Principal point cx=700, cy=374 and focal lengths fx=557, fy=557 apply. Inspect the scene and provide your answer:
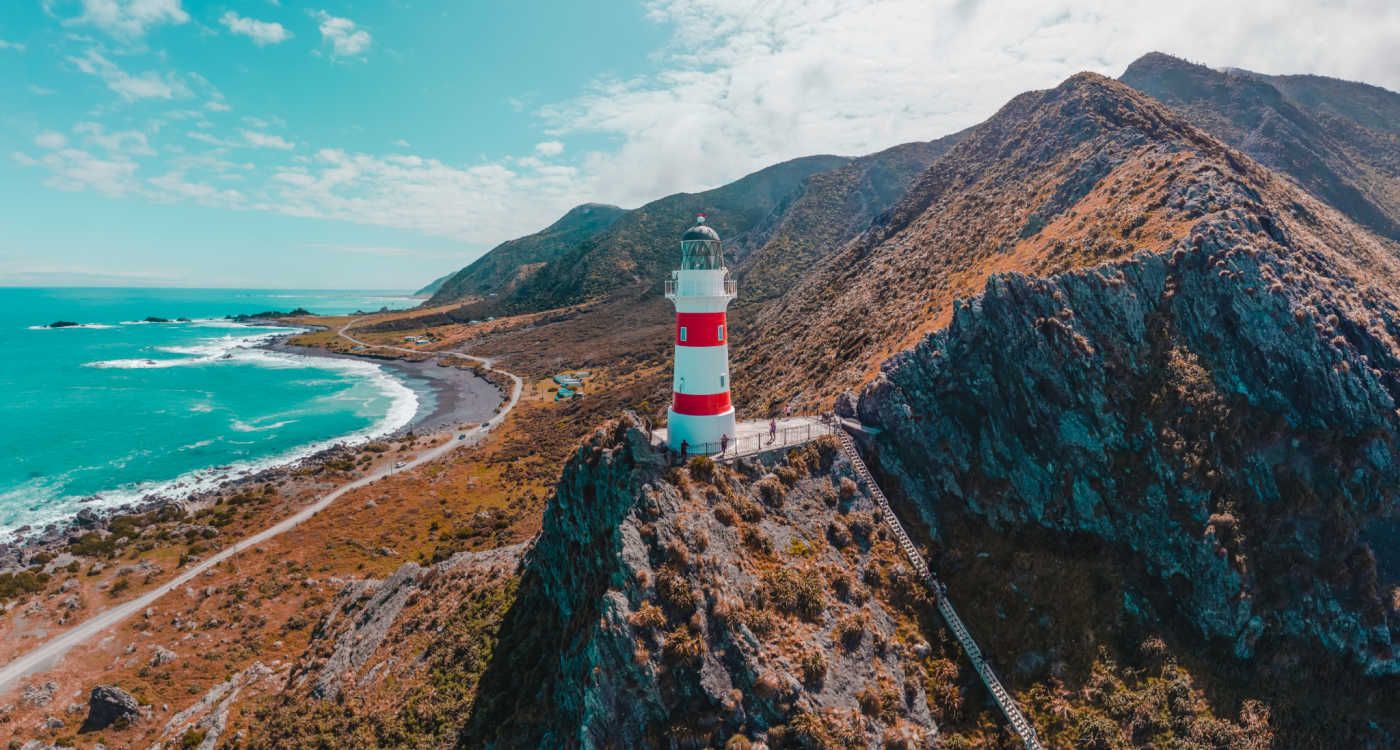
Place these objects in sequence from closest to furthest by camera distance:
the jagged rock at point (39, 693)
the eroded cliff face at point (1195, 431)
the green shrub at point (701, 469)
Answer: the eroded cliff face at point (1195, 431), the green shrub at point (701, 469), the jagged rock at point (39, 693)

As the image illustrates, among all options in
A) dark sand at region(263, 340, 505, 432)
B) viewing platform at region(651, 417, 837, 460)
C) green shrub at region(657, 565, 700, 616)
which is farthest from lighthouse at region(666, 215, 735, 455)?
Result: dark sand at region(263, 340, 505, 432)

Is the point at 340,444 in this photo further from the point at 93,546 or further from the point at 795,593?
the point at 795,593

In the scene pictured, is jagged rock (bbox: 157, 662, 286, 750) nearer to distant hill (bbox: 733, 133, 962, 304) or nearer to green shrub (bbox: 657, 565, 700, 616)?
green shrub (bbox: 657, 565, 700, 616)

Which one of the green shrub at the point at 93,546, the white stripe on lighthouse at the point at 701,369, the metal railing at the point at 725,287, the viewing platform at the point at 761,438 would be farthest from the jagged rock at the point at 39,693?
the metal railing at the point at 725,287

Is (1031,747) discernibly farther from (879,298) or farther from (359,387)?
(359,387)

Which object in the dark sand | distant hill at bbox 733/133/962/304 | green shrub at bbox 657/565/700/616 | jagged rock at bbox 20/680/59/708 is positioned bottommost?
jagged rock at bbox 20/680/59/708

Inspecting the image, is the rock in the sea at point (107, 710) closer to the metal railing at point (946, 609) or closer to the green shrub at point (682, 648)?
the green shrub at point (682, 648)
